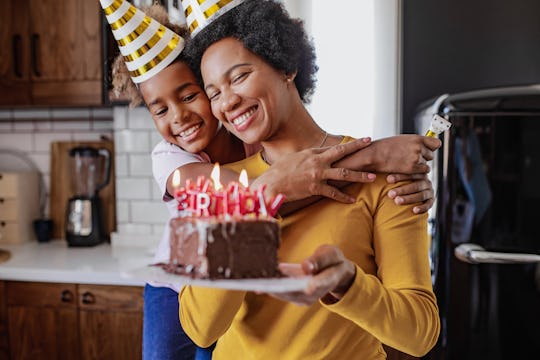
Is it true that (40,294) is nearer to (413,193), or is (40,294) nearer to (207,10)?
(207,10)

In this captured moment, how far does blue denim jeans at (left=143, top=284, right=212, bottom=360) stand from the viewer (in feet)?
4.61

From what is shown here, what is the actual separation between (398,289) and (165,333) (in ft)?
2.46

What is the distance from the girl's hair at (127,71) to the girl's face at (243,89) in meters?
0.30

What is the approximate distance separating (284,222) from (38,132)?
236 cm

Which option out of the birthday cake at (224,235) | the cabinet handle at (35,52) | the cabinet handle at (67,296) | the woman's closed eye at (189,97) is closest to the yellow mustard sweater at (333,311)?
the birthday cake at (224,235)

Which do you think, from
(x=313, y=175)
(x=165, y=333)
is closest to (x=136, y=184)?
(x=165, y=333)

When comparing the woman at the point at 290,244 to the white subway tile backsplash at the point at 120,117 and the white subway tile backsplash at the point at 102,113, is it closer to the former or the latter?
the white subway tile backsplash at the point at 120,117

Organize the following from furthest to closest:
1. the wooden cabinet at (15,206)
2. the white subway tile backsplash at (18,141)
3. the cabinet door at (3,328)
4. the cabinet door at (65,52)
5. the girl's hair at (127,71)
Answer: the white subway tile backsplash at (18,141), the wooden cabinet at (15,206), the cabinet door at (65,52), the cabinet door at (3,328), the girl's hair at (127,71)

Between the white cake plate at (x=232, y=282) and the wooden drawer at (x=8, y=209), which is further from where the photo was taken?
the wooden drawer at (x=8, y=209)

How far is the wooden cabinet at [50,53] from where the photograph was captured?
2.48m

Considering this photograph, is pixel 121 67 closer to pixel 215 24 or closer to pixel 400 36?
pixel 215 24

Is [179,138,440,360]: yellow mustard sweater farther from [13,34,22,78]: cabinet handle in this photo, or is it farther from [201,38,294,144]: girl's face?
[13,34,22,78]: cabinet handle

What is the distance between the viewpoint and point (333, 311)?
86 centimetres

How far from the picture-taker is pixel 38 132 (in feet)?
9.62
